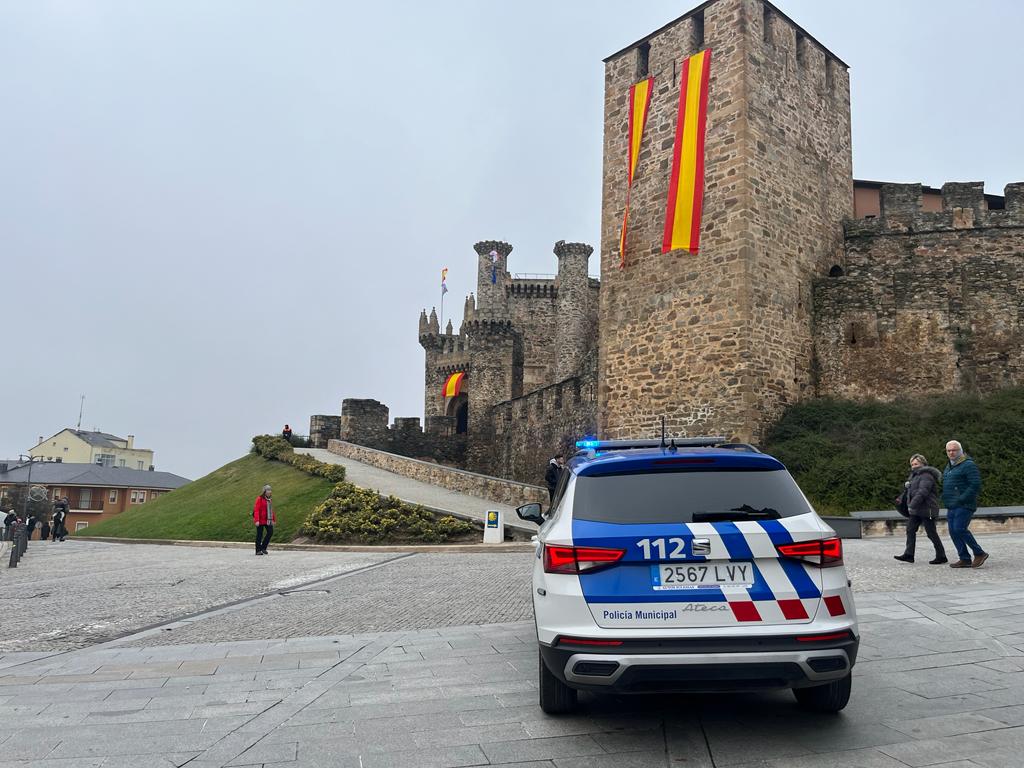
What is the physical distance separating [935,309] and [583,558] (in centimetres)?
1904

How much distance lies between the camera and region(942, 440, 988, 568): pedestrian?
897cm

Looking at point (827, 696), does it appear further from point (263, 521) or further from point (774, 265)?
point (774, 265)

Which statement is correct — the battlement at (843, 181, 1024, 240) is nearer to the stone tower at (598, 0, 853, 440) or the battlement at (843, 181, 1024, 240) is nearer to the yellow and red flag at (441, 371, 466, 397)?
the stone tower at (598, 0, 853, 440)

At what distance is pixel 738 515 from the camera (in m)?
3.98

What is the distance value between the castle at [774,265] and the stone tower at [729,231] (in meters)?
0.05

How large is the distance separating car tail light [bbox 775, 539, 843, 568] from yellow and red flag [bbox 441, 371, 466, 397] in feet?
155

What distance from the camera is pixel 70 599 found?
1009 centimetres

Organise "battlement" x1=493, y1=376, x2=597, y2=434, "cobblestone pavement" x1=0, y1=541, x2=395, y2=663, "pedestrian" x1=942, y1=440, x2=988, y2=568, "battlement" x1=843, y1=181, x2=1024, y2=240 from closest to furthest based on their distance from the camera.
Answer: "cobblestone pavement" x1=0, y1=541, x2=395, y2=663 → "pedestrian" x1=942, y1=440, x2=988, y2=568 → "battlement" x1=843, y1=181, x2=1024, y2=240 → "battlement" x1=493, y1=376, x2=597, y2=434

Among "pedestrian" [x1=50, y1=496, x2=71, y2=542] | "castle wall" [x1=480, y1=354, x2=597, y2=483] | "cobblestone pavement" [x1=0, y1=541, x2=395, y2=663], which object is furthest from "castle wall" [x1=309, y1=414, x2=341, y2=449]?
"cobblestone pavement" [x1=0, y1=541, x2=395, y2=663]

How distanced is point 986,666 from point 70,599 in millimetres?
10007

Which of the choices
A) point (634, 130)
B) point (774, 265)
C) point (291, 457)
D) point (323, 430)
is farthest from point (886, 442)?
point (323, 430)

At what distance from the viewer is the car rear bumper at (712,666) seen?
367 centimetres

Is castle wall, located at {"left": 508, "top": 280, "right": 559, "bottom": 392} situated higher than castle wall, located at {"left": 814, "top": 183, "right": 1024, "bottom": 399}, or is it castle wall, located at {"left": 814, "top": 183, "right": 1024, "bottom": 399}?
castle wall, located at {"left": 508, "top": 280, "right": 559, "bottom": 392}

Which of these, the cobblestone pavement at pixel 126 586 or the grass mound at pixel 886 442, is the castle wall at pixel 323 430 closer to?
the cobblestone pavement at pixel 126 586
